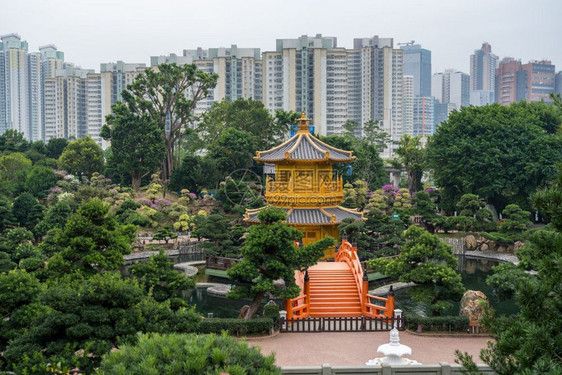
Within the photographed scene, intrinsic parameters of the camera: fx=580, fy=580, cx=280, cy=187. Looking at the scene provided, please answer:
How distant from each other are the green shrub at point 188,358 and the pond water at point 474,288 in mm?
11057

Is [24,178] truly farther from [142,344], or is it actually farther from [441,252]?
[142,344]

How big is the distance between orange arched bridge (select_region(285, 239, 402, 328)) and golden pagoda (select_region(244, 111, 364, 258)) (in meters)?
4.09

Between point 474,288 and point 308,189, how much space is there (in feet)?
29.6

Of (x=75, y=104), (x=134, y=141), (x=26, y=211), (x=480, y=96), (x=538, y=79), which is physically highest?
(x=480, y=96)

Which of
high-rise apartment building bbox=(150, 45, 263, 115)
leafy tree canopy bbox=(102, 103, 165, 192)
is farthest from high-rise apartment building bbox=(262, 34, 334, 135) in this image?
leafy tree canopy bbox=(102, 103, 165, 192)

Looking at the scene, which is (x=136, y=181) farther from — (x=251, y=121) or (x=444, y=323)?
(x=444, y=323)

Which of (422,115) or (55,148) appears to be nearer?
(55,148)

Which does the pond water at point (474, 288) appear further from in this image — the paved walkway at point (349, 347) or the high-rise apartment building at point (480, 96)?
the high-rise apartment building at point (480, 96)

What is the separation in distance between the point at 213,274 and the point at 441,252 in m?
12.2

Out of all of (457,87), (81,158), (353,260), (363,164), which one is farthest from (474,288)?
(457,87)

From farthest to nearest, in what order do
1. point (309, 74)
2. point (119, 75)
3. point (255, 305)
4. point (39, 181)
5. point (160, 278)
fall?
point (119, 75)
point (309, 74)
point (39, 181)
point (255, 305)
point (160, 278)

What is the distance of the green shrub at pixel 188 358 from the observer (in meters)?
7.51

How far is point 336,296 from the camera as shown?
1953 centimetres

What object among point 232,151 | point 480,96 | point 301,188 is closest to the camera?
point 301,188
